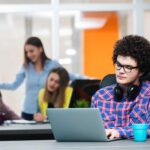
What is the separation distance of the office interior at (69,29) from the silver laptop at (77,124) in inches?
163

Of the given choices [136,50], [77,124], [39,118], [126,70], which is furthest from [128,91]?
[39,118]

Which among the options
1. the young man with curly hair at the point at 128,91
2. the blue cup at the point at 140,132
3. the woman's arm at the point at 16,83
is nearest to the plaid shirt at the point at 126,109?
the young man with curly hair at the point at 128,91

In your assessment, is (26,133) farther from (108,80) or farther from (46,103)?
(46,103)

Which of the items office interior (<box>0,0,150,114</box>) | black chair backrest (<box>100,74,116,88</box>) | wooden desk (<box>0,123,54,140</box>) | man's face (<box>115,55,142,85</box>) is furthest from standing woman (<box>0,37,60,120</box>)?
man's face (<box>115,55,142,85</box>)

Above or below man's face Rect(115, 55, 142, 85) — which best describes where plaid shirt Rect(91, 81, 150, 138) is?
below

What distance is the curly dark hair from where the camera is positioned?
8.45 ft

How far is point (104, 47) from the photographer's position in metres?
6.52

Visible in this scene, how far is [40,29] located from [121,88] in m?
4.05

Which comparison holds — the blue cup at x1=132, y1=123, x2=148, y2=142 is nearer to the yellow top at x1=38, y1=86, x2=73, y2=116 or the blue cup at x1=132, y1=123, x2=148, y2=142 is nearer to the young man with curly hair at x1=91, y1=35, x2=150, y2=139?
the young man with curly hair at x1=91, y1=35, x2=150, y2=139

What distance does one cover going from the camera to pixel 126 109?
99.5 inches

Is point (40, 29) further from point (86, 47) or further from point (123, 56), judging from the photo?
point (123, 56)

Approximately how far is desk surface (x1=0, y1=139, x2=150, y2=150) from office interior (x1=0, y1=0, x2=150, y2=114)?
4.15 m

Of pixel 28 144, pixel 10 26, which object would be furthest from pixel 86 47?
pixel 28 144

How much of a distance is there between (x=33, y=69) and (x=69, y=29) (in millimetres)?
1695
